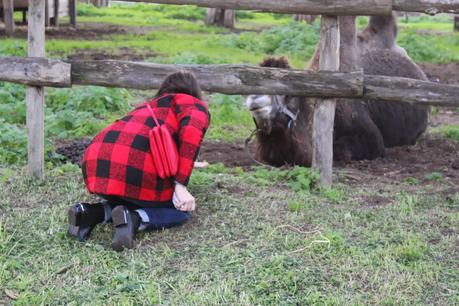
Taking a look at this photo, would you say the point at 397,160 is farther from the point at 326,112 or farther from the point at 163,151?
the point at 163,151

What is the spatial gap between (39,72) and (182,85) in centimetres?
147

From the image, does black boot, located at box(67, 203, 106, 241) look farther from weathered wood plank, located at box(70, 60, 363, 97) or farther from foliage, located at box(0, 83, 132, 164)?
foliage, located at box(0, 83, 132, 164)

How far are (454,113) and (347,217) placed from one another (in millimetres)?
6594

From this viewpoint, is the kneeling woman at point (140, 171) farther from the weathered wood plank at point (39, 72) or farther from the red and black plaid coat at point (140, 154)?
the weathered wood plank at point (39, 72)

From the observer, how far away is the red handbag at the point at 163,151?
520 cm

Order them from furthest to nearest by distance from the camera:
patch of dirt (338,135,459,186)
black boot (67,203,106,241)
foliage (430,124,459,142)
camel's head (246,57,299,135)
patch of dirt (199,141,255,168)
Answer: foliage (430,124,459,142) → patch of dirt (199,141,255,168) → patch of dirt (338,135,459,186) → camel's head (246,57,299,135) → black boot (67,203,106,241)

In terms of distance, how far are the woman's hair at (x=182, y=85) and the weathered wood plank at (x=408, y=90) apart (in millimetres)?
1692

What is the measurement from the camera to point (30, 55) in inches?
256

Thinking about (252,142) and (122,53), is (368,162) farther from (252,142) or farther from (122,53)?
(122,53)

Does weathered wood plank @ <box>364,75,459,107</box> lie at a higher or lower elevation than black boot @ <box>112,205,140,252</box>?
higher

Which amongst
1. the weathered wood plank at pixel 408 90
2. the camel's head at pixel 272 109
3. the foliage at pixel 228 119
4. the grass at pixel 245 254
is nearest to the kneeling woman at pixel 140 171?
the grass at pixel 245 254

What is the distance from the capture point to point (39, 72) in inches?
251

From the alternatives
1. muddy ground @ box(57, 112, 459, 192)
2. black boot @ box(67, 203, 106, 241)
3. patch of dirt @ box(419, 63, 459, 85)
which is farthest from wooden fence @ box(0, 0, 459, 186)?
patch of dirt @ box(419, 63, 459, 85)

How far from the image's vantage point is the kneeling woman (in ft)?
17.1
